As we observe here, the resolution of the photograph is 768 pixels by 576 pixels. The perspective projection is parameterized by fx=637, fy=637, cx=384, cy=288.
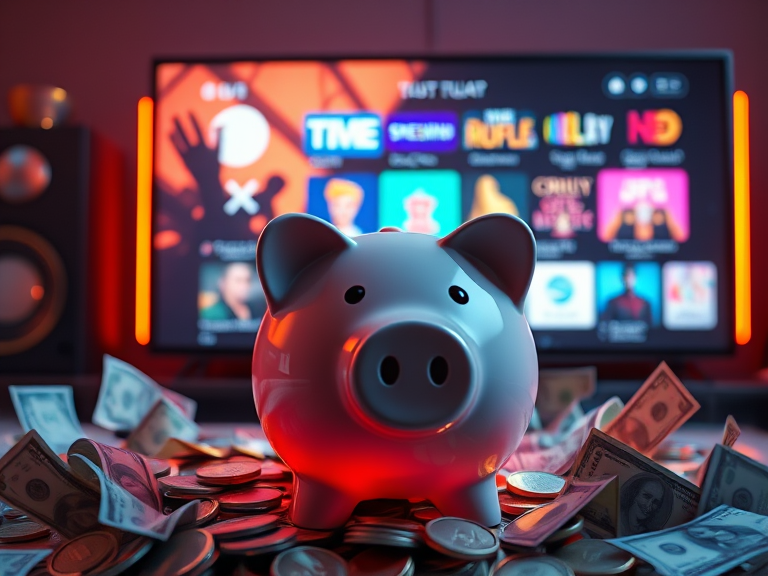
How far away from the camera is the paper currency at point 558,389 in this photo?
165cm

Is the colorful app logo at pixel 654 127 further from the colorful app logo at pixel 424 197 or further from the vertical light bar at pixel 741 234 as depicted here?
the colorful app logo at pixel 424 197

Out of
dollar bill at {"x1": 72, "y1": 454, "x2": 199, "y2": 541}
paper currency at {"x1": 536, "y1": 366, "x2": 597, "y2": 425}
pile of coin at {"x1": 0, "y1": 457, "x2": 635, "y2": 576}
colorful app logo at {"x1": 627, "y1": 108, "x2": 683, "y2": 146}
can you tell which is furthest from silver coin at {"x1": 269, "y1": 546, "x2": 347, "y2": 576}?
colorful app logo at {"x1": 627, "y1": 108, "x2": 683, "y2": 146}

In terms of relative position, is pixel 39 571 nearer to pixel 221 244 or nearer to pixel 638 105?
pixel 221 244

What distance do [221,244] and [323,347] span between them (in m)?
1.62

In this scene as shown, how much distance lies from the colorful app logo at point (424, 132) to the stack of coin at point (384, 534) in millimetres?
1661

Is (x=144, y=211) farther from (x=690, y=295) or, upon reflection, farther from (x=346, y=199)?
(x=690, y=295)

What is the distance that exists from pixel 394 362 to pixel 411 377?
2 centimetres

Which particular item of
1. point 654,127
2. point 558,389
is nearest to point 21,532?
point 558,389

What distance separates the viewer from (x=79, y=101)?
255 centimetres

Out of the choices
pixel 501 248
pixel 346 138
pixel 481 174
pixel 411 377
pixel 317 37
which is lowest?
pixel 411 377

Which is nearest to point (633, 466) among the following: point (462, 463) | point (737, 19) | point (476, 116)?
point (462, 463)

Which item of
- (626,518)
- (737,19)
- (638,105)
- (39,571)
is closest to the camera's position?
(39,571)

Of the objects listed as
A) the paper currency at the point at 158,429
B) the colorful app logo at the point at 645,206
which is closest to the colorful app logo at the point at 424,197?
the colorful app logo at the point at 645,206

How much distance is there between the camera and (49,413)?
1.28m
